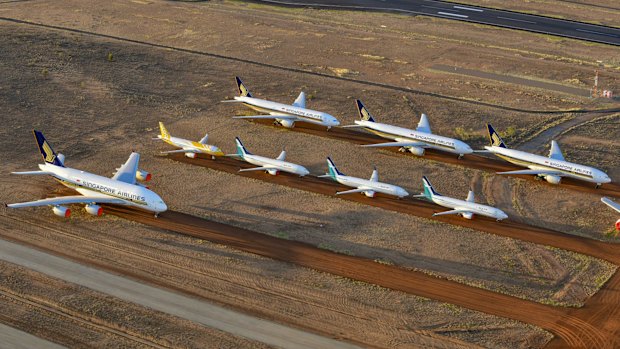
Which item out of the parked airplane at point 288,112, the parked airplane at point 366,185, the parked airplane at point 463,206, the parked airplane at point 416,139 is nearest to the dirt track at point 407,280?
the parked airplane at point 463,206

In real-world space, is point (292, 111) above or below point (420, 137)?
below

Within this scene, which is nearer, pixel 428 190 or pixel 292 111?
pixel 428 190

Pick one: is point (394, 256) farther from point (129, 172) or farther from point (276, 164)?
point (129, 172)

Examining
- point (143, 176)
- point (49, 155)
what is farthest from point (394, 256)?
point (49, 155)

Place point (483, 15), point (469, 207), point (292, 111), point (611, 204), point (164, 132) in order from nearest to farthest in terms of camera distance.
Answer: point (469, 207) < point (611, 204) < point (164, 132) < point (292, 111) < point (483, 15)

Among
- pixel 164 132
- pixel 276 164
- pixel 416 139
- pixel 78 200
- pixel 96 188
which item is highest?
pixel 416 139

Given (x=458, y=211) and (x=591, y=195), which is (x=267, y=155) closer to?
(x=458, y=211)

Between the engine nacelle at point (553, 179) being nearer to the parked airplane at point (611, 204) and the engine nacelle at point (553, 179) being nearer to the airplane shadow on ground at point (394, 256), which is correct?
the parked airplane at point (611, 204)
